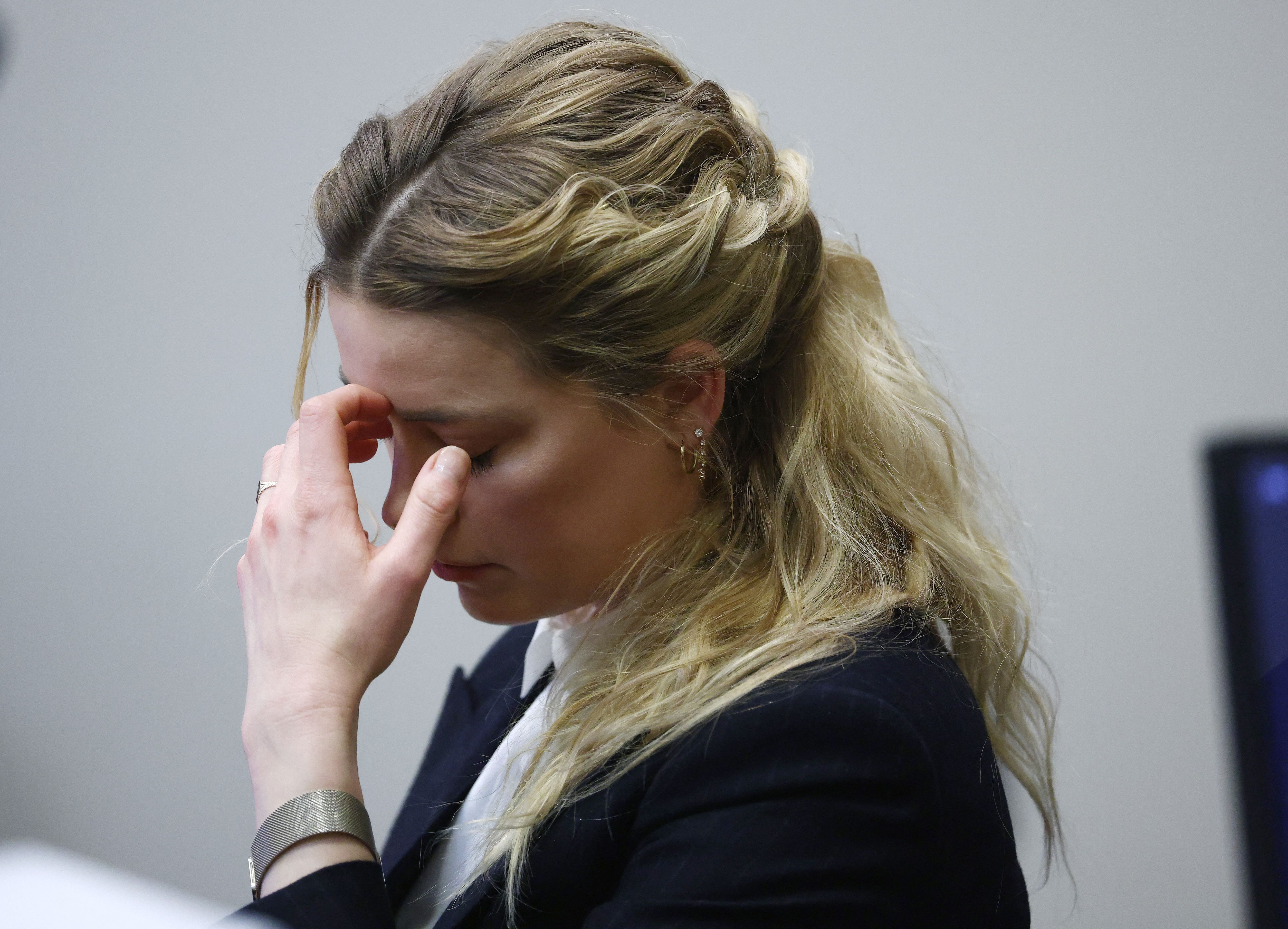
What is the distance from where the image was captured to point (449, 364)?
2.67 ft

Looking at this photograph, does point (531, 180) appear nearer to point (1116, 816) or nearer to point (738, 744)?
point (738, 744)

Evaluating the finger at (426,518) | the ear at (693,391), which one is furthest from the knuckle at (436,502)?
the ear at (693,391)

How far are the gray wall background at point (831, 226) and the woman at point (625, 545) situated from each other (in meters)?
0.35

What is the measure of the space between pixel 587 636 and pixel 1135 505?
0.89 meters

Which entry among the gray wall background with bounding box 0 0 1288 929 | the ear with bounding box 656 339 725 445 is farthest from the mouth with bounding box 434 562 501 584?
the gray wall background with bounding box 0 0 1288 929

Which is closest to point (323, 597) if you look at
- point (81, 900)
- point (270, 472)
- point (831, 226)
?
point (270, 472)

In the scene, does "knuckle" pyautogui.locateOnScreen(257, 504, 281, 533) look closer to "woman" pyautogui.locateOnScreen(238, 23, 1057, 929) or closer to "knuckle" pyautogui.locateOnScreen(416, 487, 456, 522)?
"woman" pyautogui.locateOnScreen(238, 23, 1057, 929)

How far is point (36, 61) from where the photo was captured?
5.26 feet

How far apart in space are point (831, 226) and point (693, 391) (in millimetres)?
593

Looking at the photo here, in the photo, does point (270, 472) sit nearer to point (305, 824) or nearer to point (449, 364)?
point (449, 364)

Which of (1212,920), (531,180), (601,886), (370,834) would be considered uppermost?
(531,180)

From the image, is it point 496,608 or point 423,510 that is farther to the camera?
point 496,608

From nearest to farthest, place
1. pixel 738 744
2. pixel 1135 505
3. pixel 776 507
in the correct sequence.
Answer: pixel 738 744 → pixel 776 507 → pixel 1135 505

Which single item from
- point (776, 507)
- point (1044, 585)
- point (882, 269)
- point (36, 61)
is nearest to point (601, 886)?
point (776, 507)
